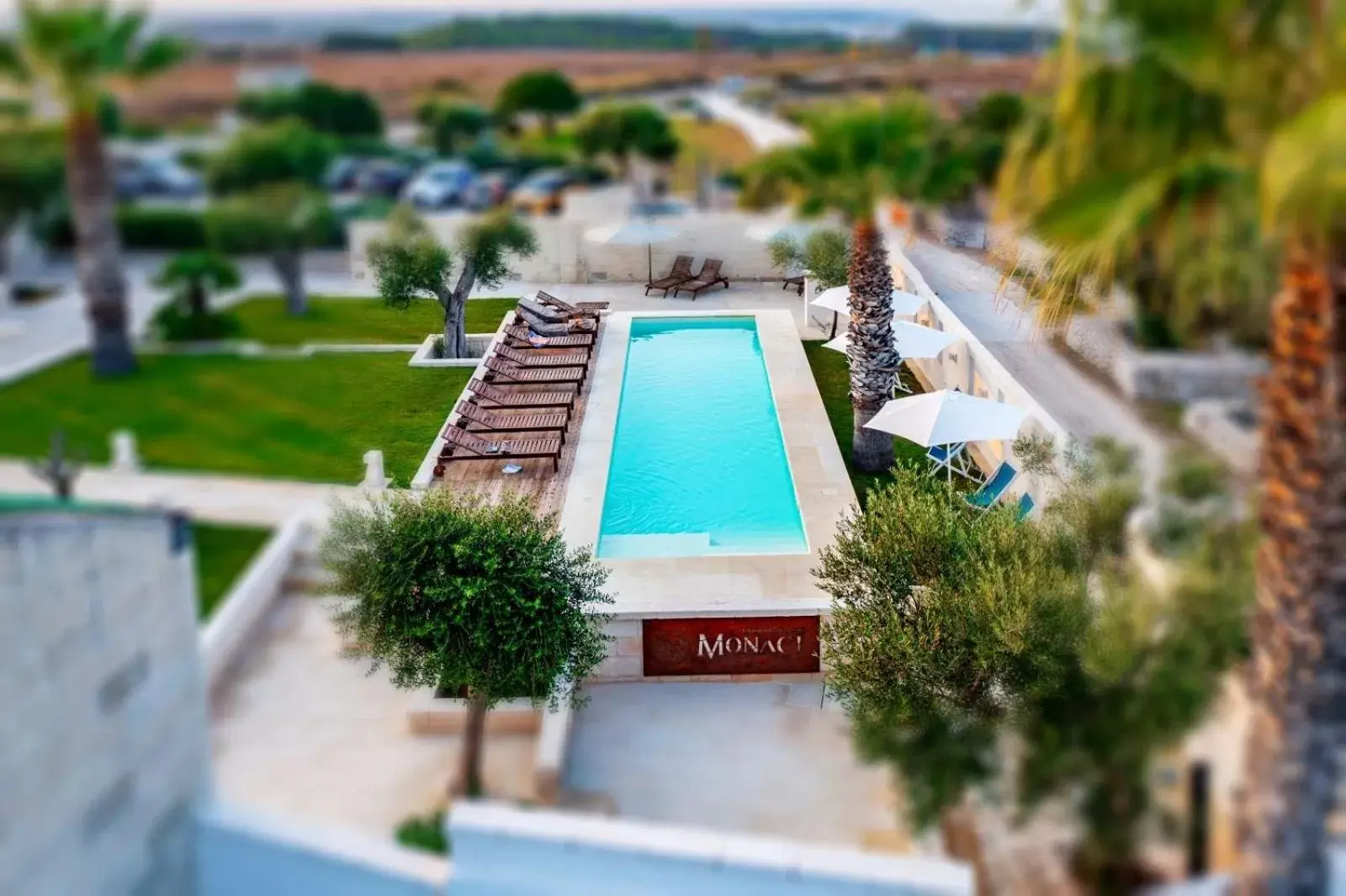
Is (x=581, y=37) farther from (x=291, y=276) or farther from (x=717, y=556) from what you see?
(x=717, y=556)

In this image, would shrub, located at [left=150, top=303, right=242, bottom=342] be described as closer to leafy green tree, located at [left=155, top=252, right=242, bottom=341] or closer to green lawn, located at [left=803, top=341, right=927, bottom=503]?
leafy green tree, located at [left=155, top=252, right=242, bottom=341]

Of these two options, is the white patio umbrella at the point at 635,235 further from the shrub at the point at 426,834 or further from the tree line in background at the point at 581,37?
the shrub at the point at 426,834

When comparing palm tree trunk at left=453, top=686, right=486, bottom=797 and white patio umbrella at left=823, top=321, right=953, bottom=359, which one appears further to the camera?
white patio umbrella at left=823, top=321, right=953, bottom=359

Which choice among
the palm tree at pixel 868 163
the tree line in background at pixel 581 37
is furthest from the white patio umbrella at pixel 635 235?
the tree line in background at pixel 581 37

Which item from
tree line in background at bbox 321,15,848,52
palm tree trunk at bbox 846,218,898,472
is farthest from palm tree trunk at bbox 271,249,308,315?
palm tree trunk at bbox 846,218,898,472

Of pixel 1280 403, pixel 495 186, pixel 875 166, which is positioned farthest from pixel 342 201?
pixel 875 166

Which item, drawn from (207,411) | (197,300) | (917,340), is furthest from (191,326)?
(917,340)
